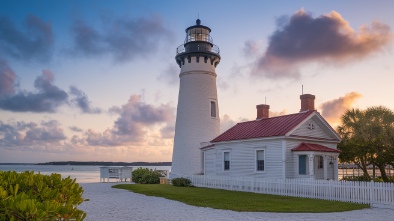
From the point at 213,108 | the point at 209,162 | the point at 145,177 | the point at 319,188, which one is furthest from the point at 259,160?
the point at 145,177

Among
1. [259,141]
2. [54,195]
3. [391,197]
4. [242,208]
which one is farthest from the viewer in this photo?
[259,141]

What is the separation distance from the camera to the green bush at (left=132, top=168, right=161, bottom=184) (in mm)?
28580

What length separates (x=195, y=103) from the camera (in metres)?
30.1

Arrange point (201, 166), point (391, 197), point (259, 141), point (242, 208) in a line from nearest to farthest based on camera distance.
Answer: point (242, 208) → point (391, 197) → point (259, 141) → point (201, 166)

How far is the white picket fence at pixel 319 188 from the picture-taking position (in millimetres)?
15273

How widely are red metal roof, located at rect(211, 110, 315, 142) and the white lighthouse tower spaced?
3.20m

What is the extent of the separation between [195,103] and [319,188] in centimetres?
1421

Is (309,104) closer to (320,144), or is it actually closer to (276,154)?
(320,144)

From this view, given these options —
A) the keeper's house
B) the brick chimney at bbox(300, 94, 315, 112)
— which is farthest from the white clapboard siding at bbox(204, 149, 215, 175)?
the brick chimney at bbox(300, 94, 315, 112)

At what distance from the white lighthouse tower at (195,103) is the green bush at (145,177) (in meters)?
1.68

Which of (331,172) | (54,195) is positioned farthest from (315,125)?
(54,195)

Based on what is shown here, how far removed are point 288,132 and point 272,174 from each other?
2742 millimetres

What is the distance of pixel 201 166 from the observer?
29.9 metres

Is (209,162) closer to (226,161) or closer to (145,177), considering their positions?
(226,161)
